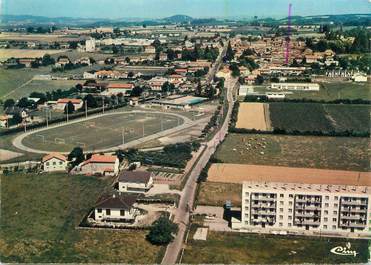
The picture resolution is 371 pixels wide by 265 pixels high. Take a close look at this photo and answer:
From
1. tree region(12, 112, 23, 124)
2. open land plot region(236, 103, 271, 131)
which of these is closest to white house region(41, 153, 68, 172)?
tree region(12, 112, 23, 124)

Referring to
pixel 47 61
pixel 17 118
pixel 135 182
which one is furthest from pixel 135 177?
pixel 47 61

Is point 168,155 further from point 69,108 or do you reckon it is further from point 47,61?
point 47,61

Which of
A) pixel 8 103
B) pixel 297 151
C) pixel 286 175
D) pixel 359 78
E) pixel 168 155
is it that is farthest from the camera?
pixel 359 78

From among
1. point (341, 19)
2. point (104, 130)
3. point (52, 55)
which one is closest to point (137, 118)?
point (104, 130)

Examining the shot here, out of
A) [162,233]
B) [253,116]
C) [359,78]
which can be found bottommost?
[162,233]

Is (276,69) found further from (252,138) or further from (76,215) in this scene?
(76,215)

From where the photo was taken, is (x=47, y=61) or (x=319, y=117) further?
(x=47, y=61)

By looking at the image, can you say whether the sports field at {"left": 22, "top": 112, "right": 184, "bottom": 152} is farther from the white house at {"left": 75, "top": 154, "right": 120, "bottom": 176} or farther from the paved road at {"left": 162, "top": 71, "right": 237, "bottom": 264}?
the paved road at {"left": 162, "top": 71, "right": 237, "bottom": 264}
